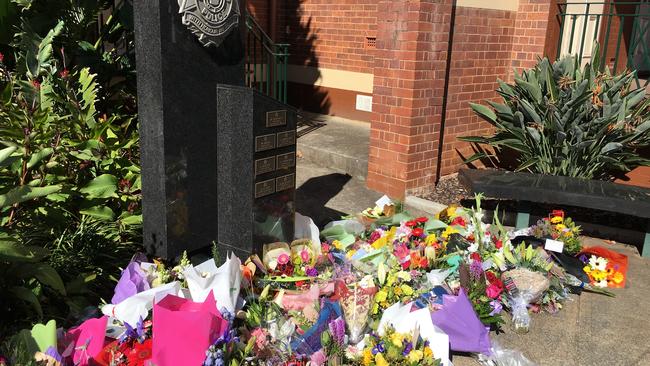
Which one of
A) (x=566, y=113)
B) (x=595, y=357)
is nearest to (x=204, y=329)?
(x=595, y=357)

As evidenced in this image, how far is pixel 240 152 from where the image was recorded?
3.75 metres

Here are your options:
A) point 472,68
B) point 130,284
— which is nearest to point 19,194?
point 130,284

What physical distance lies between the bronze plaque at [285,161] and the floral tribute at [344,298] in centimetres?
57

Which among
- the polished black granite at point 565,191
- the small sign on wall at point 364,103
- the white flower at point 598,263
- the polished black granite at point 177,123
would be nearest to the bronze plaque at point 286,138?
the polished black granite at point 177,123

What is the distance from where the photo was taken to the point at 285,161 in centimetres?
404

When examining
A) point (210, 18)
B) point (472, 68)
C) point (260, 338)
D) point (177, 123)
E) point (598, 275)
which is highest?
point (210, 18)

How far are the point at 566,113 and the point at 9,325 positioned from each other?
16.8 ft

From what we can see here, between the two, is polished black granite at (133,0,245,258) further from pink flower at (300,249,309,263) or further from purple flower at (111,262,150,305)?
pink flower at (300,249,309,263)

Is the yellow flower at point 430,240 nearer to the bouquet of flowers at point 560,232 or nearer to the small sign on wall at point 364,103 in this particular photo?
the bouquet of flowers at point 560,232

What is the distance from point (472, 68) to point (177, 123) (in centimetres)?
415

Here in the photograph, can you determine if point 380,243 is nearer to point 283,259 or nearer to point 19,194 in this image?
point 283,259

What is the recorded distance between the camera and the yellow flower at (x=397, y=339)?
2867 millimetres

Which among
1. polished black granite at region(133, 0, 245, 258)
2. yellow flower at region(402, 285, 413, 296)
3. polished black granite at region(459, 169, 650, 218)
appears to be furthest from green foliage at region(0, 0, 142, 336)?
polished black granite at region(459, 169, 650, 218)

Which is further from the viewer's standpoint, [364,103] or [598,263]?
[364,103]
